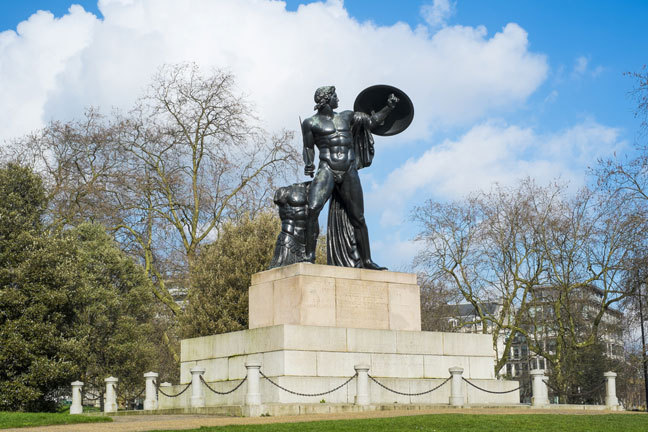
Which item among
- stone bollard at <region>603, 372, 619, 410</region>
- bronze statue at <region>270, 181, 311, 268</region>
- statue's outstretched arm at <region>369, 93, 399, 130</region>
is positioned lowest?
stone bollard at <region>603, 372, 619, 410</region>

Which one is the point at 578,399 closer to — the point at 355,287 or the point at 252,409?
the point at 355,287

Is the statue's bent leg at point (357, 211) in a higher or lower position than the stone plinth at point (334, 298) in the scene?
higher

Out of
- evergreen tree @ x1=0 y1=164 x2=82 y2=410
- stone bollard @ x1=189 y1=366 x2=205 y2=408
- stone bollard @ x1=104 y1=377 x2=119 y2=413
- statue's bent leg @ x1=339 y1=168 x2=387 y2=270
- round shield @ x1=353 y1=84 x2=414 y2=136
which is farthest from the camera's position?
evergreen tree @ x1=0 y1=164 x2=82 y2=410

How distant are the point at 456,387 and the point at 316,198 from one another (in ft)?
16.9

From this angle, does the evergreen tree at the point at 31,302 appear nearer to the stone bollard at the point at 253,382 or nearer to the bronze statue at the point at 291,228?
the bronze statue at the point at 291,228

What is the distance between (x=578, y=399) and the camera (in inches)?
1960

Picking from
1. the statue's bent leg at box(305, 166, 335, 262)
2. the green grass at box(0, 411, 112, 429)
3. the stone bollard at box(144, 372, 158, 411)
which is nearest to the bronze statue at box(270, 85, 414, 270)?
the statue's bent leg at box(305, 166, 335, 262)

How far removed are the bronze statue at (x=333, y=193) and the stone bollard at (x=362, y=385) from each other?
3590mm

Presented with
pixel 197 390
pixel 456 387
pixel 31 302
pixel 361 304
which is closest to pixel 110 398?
pixel 31 302

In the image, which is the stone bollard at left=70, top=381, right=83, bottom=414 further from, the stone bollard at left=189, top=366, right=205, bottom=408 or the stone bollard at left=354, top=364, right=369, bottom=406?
the stone bollard at left=354, top=364, right=369, bottom=406

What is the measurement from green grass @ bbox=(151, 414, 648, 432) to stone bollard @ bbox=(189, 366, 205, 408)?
4.77 m

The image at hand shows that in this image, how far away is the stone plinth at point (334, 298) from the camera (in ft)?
57.2

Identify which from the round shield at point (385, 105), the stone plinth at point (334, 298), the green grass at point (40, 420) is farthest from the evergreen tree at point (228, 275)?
the green grass at point (40, 420)

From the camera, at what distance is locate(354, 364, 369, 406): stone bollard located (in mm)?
15750
